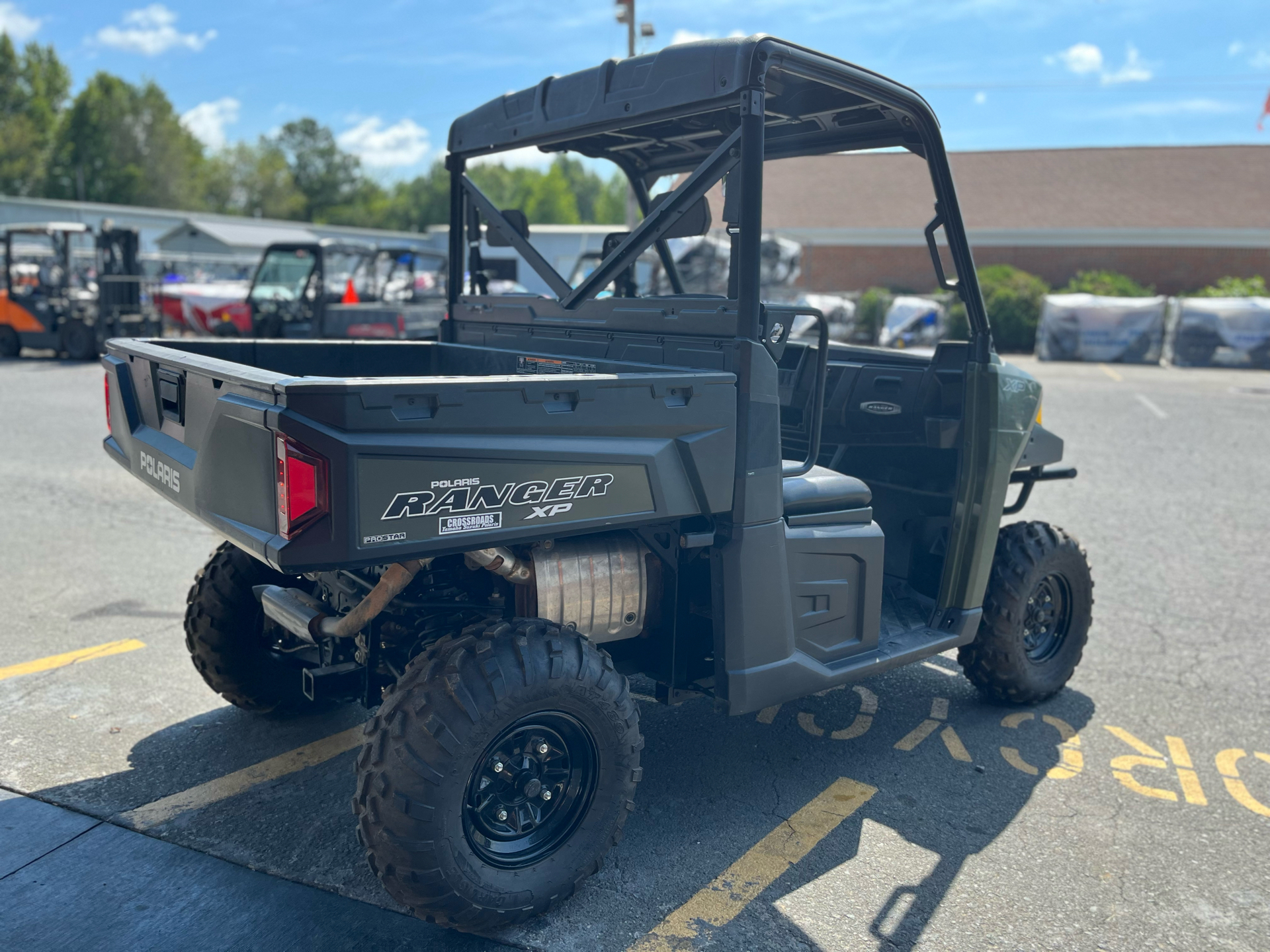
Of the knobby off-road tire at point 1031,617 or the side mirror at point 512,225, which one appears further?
the knobby off-road tire at point 1031,617

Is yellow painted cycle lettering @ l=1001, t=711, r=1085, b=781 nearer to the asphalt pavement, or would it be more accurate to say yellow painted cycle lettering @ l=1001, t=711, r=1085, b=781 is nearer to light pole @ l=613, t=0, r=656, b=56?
the asphalt pavement

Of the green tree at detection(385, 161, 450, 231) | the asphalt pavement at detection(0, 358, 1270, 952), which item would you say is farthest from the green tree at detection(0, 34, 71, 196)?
the asphalt pavement at detection(0, 358, 1270, 952)

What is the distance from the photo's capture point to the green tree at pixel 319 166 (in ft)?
342

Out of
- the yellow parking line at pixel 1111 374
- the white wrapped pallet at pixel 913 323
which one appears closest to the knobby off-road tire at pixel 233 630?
the yellow parking line at pixel 1111 374

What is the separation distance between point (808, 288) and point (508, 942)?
2978 centimetres

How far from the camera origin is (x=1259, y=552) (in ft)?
23.1

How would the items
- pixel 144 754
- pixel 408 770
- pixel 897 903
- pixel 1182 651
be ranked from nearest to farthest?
pixel 408 770, pixel 897 903, pixel 144 754, pixel 1182 651

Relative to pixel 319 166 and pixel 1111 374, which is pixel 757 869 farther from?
pixel 319 166

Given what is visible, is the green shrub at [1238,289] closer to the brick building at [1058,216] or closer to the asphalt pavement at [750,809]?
the brick building at [1058,216]

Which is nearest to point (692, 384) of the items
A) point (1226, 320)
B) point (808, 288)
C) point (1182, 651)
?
point (1182, 651)

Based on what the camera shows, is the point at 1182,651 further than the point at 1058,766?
Yes

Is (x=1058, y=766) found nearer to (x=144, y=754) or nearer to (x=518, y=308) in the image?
(x=518, y=308)

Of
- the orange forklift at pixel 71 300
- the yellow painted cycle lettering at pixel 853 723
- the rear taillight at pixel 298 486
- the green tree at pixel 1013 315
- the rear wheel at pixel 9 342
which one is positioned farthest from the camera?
the green tree at pixel 1013 315

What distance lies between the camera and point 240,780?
3535 mm
